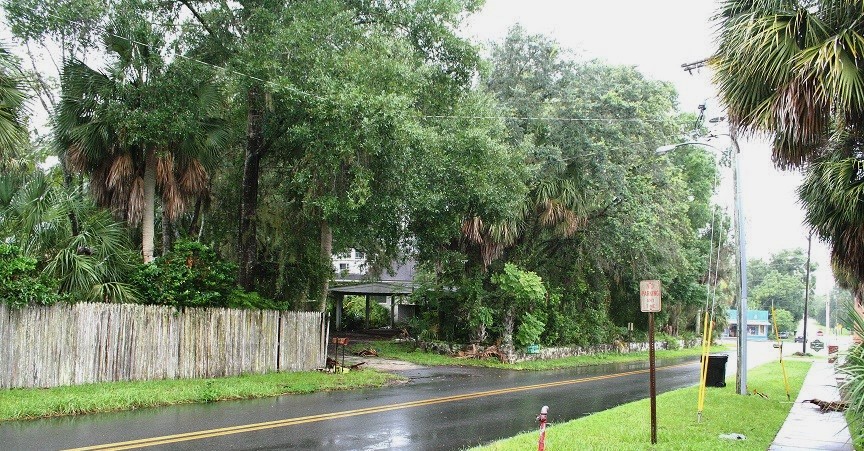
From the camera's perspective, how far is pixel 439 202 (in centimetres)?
1856

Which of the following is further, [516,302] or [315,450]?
[516,302]

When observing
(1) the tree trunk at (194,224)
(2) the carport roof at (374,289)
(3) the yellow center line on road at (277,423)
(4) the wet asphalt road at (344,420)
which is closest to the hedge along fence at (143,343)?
(4) the wet asphalt road at (344,420)

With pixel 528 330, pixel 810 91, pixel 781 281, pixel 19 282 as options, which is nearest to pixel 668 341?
pixel 528 330

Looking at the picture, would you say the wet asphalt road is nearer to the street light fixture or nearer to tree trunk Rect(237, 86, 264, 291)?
the street light fixture

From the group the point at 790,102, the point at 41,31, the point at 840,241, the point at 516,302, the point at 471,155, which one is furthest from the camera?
the point at 516,302

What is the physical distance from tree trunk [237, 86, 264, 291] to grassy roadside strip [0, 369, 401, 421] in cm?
348

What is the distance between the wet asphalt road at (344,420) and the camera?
9.70m

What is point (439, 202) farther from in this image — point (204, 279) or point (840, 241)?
point (840, 241)

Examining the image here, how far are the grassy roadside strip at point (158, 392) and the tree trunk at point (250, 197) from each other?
348 centimetres

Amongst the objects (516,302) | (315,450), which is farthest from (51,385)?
(516,302)

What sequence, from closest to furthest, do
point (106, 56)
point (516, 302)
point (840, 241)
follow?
point (840, 241), point (106, 56), point (516, 302)

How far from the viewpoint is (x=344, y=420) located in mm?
11945

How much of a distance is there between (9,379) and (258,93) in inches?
340

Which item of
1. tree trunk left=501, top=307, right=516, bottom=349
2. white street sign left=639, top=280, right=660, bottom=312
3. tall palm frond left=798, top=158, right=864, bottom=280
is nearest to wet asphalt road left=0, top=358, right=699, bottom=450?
white street sign left=639, top=280, right=660, bottom=312
